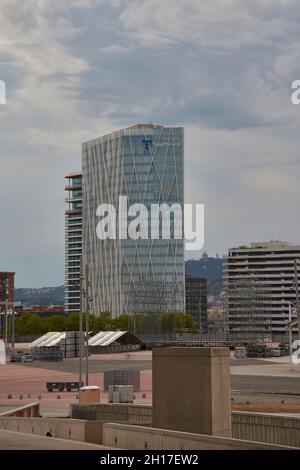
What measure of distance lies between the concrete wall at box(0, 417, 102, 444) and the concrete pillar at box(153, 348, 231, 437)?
12.7 feet

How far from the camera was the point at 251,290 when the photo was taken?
191625 mm

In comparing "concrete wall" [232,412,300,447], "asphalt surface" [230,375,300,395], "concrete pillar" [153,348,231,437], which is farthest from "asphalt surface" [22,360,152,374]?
"concrete pillar" [153,348,231,437]

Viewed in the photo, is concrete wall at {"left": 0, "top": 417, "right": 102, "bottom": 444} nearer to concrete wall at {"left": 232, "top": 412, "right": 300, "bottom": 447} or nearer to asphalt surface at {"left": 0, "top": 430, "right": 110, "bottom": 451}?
asphalt surface at {"left": 0, "top": 430, "right": 110, "bottom": 451}

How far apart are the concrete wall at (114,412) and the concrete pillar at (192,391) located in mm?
8069

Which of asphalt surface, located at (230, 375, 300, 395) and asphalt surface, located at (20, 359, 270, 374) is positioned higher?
asphalt surface, located at (230, 375, 300, 395)

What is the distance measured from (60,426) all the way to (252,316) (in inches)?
6224

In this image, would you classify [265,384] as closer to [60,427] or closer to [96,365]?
[96,365]

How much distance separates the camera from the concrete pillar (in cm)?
2628

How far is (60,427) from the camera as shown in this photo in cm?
3266

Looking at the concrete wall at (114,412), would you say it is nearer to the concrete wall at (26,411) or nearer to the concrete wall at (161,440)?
the concrete wall at (26,411)

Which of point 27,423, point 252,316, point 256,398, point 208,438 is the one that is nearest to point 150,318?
point 252,316

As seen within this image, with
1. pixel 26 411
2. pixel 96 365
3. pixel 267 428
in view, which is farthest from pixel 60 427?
pixel 96 365

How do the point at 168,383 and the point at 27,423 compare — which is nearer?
the point at 168,383
